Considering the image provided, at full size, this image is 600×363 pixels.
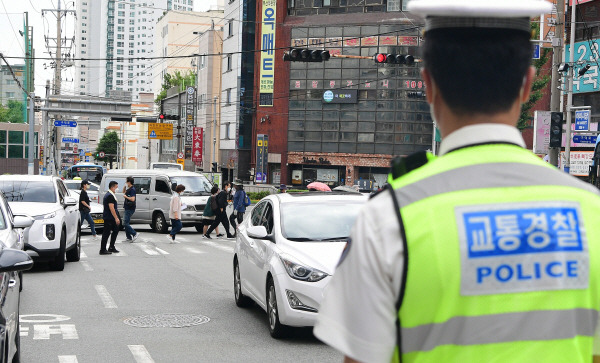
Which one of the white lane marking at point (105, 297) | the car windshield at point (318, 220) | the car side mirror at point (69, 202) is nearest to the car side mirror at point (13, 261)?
the car windshield at point (318, 220)

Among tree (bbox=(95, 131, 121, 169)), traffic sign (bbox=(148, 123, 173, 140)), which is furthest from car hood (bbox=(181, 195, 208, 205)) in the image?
tree (bbox=(95, 131, 121, 169))

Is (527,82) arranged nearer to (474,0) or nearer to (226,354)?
(474,0)

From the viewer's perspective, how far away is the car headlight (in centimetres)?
861

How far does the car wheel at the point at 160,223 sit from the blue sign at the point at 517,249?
26712 millimetres

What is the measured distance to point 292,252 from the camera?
9.09 metres

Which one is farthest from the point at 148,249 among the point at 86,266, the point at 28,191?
the point at 28,191

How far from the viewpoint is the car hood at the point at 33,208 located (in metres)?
14.9

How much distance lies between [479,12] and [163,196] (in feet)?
87.3

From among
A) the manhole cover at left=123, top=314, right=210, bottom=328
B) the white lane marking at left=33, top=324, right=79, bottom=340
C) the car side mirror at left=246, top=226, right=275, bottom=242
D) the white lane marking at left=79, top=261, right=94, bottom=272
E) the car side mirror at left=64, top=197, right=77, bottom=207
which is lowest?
the white lane marking at left=79, top=261, right=94, bottom=272

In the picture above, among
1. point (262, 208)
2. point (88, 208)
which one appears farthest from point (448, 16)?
point (88, 208)

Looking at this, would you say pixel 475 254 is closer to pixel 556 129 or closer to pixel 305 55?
pixel 556 129

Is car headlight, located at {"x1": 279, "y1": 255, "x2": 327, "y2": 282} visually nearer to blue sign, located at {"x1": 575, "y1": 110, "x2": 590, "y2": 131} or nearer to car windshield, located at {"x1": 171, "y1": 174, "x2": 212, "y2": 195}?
car windshield, located at {"x1": 171, "y1": 174, "x2": 212, "y2": 195}

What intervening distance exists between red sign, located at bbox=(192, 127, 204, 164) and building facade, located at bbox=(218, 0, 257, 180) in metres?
3.34

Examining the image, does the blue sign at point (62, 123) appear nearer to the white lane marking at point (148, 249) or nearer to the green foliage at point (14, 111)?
the green foliage at point (14, 111)
